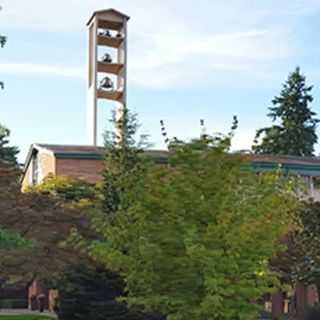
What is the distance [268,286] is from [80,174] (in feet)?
99.2

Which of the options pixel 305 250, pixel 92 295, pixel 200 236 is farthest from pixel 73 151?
pixel 200 236

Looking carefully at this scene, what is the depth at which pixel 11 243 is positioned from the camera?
18.3 metres

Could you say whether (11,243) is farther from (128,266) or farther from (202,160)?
(202,160)

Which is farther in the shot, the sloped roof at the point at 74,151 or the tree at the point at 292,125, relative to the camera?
the tree at the point at 292,125

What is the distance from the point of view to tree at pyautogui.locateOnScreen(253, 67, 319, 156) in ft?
231

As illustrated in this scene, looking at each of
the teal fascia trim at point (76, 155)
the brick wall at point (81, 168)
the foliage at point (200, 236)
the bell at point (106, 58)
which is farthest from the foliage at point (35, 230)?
the bell at point (106, 58)

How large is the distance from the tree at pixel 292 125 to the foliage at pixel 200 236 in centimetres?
4956

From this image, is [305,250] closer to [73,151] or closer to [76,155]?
[76,155]

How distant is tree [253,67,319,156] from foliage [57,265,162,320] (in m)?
41.9

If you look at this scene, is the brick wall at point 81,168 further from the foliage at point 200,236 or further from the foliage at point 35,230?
the foliage at point 200,236

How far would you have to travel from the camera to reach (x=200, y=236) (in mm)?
18812

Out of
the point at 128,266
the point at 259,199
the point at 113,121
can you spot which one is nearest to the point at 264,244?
the point at 259,199

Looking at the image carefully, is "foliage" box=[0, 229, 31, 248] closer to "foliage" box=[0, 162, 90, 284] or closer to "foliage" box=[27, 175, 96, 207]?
"foliage" box=[0, 162, 90, 284]

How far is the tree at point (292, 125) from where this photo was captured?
231 feet
